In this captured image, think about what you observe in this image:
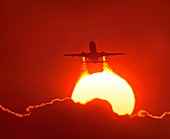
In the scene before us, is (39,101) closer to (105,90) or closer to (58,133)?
(58,133)

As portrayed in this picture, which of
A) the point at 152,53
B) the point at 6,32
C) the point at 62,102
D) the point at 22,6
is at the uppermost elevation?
the point at 22,6

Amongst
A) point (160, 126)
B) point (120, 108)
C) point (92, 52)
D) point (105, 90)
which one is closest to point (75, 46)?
point (92, 52)

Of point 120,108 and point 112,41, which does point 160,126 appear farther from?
point 112,41

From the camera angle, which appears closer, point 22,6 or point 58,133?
point 58,133

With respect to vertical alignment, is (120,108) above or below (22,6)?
below

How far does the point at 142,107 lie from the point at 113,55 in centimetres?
113

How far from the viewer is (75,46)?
22.3ft

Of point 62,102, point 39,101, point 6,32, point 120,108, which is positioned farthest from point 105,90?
point 6,32

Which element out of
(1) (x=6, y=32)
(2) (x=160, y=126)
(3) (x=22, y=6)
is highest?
(3) (x=22, y=6)

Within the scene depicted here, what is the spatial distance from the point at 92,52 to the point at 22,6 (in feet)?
5.36

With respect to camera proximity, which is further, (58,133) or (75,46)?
(75,46)

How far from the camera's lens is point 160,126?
6469mm

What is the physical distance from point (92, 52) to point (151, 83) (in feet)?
4.21

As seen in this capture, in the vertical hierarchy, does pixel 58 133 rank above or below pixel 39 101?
below
